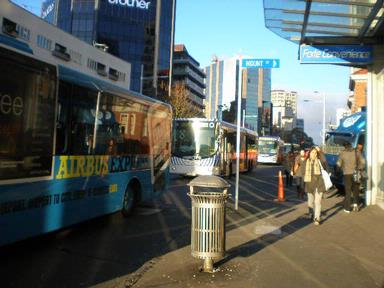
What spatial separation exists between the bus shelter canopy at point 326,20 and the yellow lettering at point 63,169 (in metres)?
6.03

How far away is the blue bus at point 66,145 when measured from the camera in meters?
6.70

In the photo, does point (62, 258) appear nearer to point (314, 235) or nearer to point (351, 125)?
point (314, 235)

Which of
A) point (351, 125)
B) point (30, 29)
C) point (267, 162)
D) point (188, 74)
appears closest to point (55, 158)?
point (351, 125)

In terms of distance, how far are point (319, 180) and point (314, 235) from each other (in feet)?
6.37

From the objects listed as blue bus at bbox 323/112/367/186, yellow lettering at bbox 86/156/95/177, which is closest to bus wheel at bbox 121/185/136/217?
yellow lettering at bbox 86/156/95/177

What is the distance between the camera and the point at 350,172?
44.3 feet

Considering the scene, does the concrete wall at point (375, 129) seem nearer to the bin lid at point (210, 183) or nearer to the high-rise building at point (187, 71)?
the bin lid at point (210, 183)

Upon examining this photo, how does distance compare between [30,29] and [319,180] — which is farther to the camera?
[30,29]

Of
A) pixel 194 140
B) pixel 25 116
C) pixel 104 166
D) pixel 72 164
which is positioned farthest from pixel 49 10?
pixel 25 116

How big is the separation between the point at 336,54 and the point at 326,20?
6.30 ft

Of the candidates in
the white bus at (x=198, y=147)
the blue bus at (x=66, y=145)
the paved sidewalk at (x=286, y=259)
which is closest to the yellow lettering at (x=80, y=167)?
the blue bus at (x=66, y=145)

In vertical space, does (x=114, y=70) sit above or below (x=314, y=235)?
above

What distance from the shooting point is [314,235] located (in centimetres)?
965

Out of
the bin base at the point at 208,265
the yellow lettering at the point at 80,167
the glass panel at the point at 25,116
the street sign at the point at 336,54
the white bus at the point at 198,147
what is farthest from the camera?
the white bus at the point at 198,147
